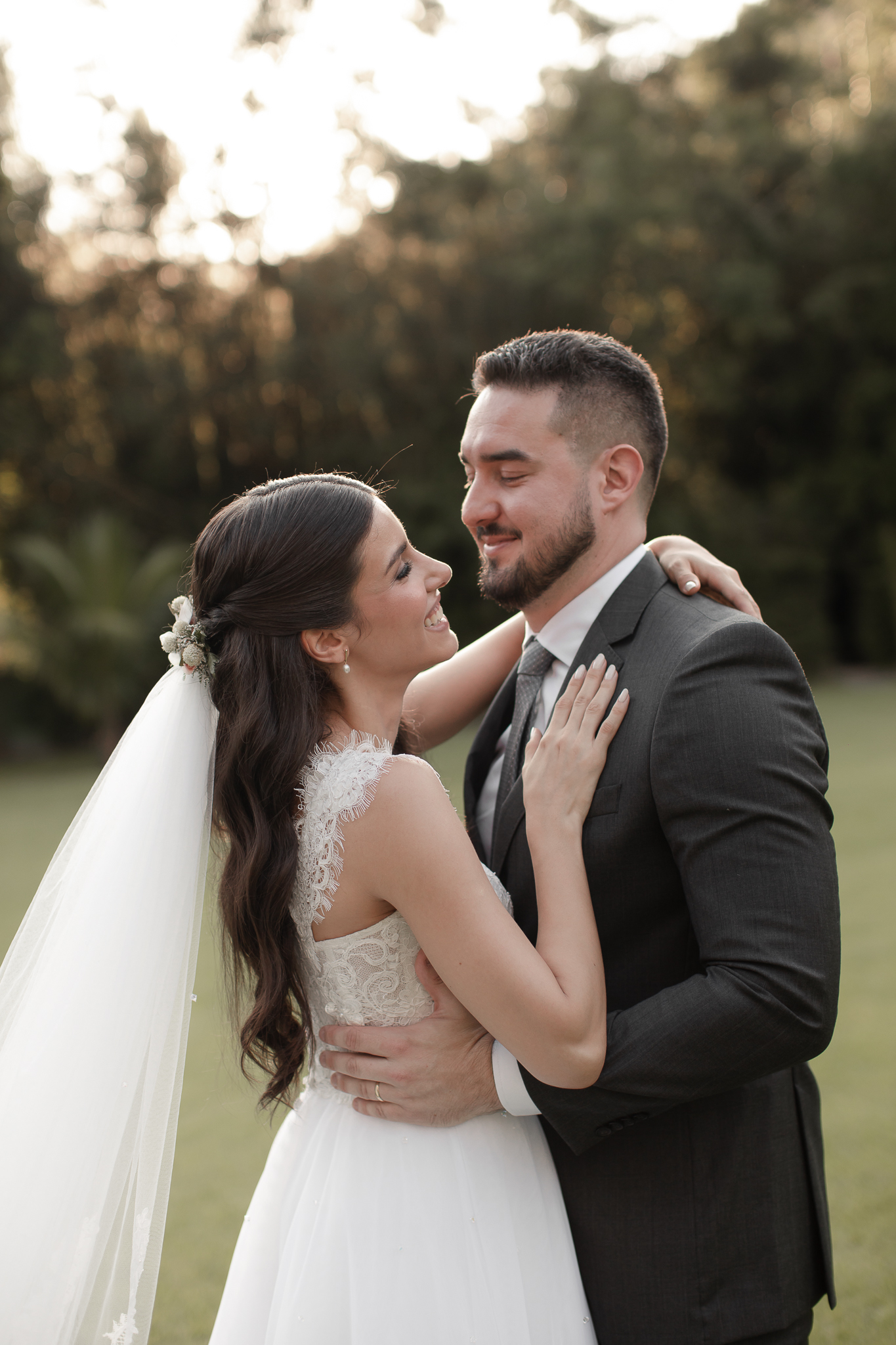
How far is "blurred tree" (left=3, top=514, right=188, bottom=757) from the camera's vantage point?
1700 cm

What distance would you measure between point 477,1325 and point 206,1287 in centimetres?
250

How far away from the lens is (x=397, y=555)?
87.4 inches

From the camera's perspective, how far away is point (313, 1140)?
6.98ft

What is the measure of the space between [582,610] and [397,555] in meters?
0.46

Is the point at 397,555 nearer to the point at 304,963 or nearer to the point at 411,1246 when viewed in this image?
the point at 304,963

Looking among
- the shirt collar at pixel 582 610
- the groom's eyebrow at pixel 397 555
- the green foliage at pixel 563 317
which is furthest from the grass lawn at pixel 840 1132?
the green foliage at pixel 563 317

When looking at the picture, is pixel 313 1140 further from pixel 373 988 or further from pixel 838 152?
pixel 838 152

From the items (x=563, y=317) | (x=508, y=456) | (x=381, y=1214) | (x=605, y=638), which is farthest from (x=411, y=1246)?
(x=563, y=317)

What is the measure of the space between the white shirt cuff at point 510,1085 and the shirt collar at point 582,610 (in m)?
0.86

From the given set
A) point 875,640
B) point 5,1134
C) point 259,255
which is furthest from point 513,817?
point 875,640

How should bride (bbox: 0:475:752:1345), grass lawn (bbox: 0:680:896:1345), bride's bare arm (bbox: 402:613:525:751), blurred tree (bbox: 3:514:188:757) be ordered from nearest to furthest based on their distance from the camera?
bride (bbox: 0:475:752:1345) < bride's bare arm (bbox: 402:613:525:751) < grass lawn (bbox: 0:680:896:1345) < blurred tree (bbox: 3:514:188:757)

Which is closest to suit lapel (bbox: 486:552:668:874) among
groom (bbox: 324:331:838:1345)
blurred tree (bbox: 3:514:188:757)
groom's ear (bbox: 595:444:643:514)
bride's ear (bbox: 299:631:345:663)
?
groom (bbox: 324:331:838:1345)

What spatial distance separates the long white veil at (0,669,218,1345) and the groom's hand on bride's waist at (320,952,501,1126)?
1.29 feet

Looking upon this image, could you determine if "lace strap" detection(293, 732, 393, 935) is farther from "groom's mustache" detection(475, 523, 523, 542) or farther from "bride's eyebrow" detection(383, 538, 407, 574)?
"groom's mustache" detection(475, 523, 523, 542)
